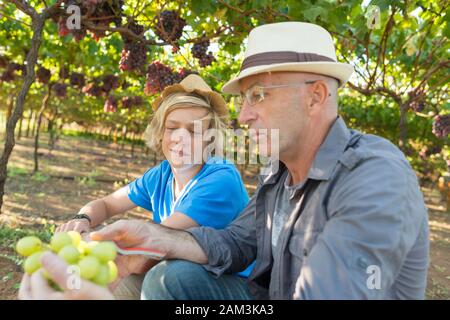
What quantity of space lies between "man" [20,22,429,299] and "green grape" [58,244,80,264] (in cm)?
37

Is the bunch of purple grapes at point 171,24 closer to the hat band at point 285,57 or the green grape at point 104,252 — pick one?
the hat band at point 285,57

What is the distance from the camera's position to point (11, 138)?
381 centimetres

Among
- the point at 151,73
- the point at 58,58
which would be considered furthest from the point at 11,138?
the point at 58,58

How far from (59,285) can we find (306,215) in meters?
0.90

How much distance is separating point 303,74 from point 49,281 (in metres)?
1.21

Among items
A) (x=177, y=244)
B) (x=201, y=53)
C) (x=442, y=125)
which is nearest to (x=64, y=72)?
(x=201, y=53)

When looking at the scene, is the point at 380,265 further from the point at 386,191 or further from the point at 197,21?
the point at 197,21

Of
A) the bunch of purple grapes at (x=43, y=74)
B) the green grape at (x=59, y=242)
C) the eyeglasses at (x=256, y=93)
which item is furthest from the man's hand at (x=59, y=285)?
the bunch of purple grapes at (x=43, y=74)

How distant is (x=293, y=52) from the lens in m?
1.78

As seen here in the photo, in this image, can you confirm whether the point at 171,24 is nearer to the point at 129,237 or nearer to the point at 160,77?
the point at 160,77

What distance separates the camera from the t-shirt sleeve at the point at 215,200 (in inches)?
87.7

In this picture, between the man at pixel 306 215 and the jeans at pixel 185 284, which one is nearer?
the man at pixel 306 215

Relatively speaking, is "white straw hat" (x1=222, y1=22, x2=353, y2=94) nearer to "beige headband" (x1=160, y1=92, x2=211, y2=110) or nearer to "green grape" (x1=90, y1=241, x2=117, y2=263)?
"beige headband" (x1=160, y1=92, x2=211, y2=110)

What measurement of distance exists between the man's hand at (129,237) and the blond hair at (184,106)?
0.91 metres
